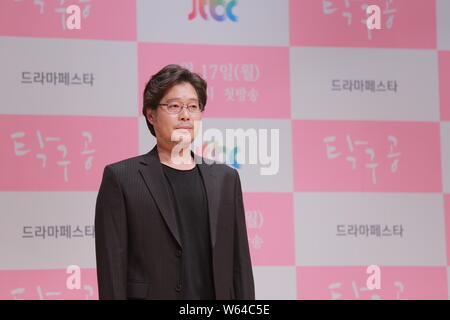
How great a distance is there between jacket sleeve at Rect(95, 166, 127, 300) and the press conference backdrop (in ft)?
3.97

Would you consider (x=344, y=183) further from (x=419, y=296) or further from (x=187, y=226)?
(x=187, y=226)

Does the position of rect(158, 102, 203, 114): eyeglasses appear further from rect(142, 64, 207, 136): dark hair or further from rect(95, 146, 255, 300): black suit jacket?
rect(95, 146, 255, 300): black suit jacket

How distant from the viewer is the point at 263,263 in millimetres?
3967

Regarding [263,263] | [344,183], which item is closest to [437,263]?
[344,183]

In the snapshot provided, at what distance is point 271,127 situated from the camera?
402cm

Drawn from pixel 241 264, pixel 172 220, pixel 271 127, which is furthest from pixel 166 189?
pixel 271 127

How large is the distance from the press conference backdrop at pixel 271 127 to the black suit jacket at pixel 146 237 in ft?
3.95

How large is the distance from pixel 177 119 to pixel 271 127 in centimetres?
130

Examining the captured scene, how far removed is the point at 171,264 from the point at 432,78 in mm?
2286

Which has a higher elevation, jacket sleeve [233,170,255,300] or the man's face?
the man's face

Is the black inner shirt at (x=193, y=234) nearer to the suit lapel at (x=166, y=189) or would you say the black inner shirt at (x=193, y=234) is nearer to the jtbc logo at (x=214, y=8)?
the suit lapel at (x=166, y=189)

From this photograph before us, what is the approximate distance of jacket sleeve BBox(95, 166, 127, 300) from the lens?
258 cm

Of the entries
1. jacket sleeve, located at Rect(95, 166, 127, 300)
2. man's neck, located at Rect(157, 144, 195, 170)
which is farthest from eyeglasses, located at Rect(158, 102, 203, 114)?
jacket sleeve, located at Rect(95, 166, 127, 300)
